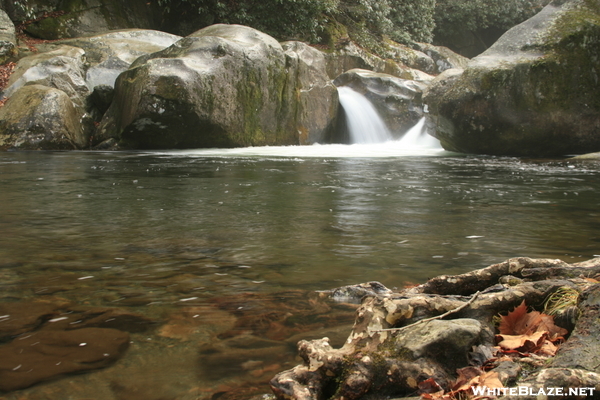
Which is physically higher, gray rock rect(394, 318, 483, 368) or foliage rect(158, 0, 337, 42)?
foliage rect(158, 0, 337, 42)

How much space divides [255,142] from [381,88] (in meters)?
6.58

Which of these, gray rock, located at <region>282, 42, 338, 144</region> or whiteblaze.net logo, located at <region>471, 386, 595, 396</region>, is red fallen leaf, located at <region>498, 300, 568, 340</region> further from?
gray rock, located at <region>282, 42, 338, 144</region>

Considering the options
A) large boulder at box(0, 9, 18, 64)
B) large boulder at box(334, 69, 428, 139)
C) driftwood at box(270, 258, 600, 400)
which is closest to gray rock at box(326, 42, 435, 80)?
large boulder at box(334, 69, 428, 139)

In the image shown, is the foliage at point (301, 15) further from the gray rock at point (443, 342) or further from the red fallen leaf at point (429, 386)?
the red fallen leaf at point (429, 386)

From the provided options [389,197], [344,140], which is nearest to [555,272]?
[389,197]

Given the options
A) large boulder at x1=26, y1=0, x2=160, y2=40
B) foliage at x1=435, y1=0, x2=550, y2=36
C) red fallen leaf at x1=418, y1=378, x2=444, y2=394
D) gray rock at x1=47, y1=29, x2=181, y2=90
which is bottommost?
red fallen leaf at x1=418, y1=378, x2=444, y2=394

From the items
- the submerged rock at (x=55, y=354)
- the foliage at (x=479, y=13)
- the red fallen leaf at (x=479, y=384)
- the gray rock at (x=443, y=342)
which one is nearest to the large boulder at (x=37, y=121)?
the submerged rock at (x=55, y=354)

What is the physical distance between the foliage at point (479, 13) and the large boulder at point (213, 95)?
2113 cm

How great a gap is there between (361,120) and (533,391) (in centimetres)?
1775

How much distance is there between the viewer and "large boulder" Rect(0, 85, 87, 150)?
42.0ft

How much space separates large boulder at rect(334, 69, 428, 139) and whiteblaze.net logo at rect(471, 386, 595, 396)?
18140 millimetres

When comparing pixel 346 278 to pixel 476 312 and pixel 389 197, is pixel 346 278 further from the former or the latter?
pixel 389 197

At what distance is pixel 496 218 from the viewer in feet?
15.0

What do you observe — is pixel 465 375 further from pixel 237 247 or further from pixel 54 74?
pixel 54 74
